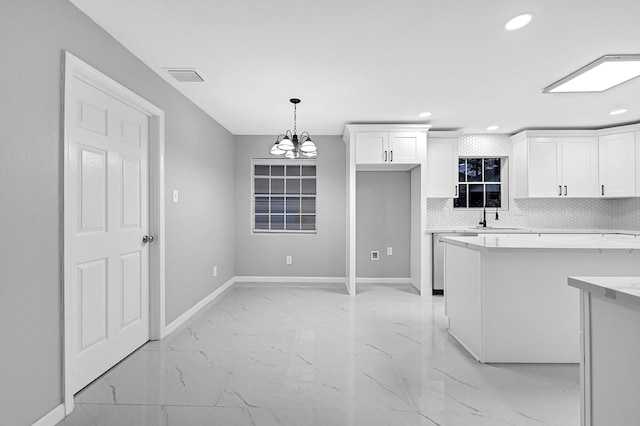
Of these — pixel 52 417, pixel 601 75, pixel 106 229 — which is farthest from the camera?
pixel 601 75

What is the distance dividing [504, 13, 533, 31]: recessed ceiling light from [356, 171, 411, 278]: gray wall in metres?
3.35

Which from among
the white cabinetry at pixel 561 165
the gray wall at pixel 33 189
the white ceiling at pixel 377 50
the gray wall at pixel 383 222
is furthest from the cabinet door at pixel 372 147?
the gray wall at pixel 33 189

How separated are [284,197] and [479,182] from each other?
10.6 ft

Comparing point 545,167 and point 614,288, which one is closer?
point 614,288

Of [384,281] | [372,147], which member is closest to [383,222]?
[384,281]

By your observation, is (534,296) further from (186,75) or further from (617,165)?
(617,165)

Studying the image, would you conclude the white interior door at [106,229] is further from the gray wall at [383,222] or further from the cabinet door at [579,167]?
the cabinet door at [579,167]

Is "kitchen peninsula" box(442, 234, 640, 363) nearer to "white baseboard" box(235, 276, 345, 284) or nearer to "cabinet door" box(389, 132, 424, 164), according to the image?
"cabinet door" box(389, 132, 424, 164)

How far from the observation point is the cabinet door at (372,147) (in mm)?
4879

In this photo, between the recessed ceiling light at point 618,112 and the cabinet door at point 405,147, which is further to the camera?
the cabinet door at point 405,147

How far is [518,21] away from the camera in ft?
Answer: 7.53

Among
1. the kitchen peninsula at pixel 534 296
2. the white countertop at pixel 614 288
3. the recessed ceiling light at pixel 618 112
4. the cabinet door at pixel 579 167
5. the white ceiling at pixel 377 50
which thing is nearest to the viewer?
the white countertop at pixel 614 288

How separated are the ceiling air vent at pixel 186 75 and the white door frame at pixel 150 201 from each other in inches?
13.8

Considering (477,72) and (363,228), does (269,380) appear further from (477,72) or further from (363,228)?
(363,228)
